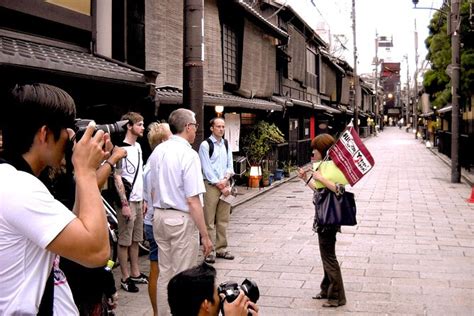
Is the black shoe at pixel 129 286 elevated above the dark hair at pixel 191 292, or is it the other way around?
the dark hair at pixel 191 292

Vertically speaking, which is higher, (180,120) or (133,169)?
(180,120)

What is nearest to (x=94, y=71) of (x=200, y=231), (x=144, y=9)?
(x=200, y=231)

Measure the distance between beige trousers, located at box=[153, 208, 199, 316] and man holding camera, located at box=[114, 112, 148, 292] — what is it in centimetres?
151

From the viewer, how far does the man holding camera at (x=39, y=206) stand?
188 cm

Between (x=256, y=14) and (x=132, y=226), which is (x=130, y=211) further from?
(x=256, y=14)

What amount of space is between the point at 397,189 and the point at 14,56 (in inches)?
607

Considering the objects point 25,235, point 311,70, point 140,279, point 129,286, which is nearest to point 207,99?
point 140,279

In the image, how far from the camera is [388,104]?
143875 millimetres

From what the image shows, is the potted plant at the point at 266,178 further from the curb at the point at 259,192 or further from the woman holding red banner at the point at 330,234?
the woman holding red banner at the point at 330,234

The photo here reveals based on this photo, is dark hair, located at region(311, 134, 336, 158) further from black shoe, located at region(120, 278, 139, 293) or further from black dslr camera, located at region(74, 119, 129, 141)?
black dslr camera, located at region(74, 119, 129, 141)

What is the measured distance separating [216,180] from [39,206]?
6601 mm

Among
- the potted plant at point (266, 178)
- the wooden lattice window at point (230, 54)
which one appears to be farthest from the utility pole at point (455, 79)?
the wooden lattice window at point (230, 54)

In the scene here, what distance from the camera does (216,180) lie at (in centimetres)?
847

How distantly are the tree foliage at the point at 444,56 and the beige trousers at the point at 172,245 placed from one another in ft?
58.4
